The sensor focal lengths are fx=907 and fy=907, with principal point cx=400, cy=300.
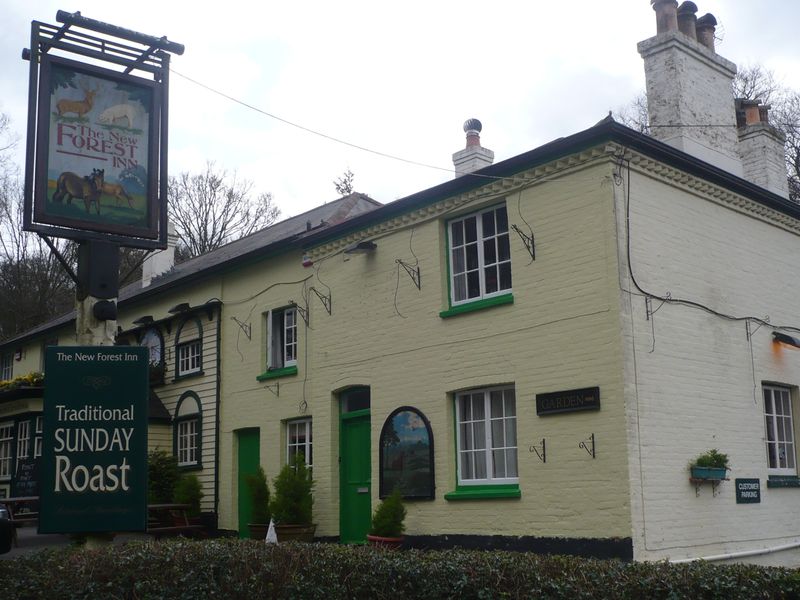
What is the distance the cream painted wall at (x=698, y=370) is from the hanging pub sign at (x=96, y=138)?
6.31 metres

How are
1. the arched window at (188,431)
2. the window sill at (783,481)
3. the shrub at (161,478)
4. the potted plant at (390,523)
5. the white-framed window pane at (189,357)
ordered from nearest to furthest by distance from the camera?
1. the window sill at (783,481)
2. the potted plant at (390,523)
3. the shrub at (161,478)
4. the arched window at (188,431)
5. the white-framed window pane at (189,357)

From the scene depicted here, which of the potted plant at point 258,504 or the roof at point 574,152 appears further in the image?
the potted plant at point 258,504

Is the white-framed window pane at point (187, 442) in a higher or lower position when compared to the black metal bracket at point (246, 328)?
lower

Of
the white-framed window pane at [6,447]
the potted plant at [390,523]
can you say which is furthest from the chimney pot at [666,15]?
the white-framed window pane at [6,447]

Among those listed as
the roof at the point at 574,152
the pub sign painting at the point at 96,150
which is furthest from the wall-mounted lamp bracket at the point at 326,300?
the pub sign painting at the point at 96,150

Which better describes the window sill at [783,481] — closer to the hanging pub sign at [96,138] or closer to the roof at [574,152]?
the roof at [574,152]

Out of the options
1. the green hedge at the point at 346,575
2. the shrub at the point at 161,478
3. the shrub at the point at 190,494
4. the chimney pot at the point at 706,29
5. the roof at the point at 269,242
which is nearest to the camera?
the green hedge at the point at 346,575

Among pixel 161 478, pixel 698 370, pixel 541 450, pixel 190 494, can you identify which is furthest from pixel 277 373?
pixel 698 370

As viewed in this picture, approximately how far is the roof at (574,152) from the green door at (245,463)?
5.15 m

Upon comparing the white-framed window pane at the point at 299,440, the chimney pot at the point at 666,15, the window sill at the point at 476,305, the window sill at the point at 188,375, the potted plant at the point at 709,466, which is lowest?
the potted plant at the point at 709,466

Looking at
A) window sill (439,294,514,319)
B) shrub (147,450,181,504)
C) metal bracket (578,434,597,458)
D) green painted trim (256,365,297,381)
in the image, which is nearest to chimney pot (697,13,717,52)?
window sill (439,294,514,319)

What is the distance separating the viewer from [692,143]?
15.1m

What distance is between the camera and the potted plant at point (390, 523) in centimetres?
1422

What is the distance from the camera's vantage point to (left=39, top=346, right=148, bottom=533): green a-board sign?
9.75m
